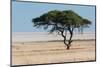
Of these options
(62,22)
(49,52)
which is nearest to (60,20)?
(62,22)

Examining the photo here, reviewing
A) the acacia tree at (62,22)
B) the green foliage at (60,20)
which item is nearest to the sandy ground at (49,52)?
the acacia tree at (62,22)

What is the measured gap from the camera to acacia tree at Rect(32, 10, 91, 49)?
2.58 m

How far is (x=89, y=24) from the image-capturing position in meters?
2.81

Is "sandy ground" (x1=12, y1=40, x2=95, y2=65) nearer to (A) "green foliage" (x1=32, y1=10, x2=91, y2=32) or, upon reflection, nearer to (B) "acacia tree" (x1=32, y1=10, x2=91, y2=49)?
(B) "acacia tree" (x1=32, y1=10, x2=91, y2=49)

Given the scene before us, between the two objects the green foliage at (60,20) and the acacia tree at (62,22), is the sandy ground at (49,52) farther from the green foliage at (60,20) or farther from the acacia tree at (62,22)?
the green foliage at (60,20)

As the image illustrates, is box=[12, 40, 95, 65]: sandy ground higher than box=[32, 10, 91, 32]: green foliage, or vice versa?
box=[32, 10, 91, 32]: green foliage

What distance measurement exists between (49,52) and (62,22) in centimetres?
39

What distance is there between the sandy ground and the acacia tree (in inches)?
4.1

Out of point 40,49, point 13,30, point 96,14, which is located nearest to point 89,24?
point 96,14

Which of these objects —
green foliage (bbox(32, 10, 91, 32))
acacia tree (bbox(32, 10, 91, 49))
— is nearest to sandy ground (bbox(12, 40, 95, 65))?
acacia tree (bbox(32, 10, 91, 49))

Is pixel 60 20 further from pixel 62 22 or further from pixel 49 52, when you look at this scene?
pixel 49 52

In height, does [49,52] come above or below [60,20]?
below

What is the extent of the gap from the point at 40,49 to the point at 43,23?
299 millimetres

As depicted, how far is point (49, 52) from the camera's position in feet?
8.56
